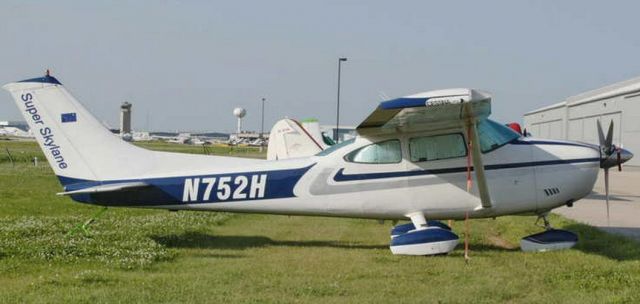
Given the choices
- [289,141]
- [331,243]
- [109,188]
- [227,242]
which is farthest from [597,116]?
[109,188]

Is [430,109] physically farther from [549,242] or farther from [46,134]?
[46,134]

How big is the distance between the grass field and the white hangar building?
105 feet

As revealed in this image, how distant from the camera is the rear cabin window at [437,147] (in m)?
10.7

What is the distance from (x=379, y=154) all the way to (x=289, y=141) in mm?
11952

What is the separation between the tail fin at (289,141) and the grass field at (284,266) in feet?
28.0

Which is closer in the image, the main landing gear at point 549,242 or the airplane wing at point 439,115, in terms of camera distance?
the airplane wing at point 439,115

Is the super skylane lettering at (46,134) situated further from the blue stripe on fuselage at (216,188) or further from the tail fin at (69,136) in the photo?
the blue stripe on fuselage at (216,188)

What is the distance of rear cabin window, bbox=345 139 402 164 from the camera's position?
10.9 meters

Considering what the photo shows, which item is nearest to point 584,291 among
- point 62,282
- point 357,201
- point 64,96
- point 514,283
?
point 514,283

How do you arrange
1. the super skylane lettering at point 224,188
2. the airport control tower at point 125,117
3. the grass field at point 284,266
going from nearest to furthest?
1. the grass field at point 284,266
2. the super skylane lettering at point 224,188
3. the airport control tower at point 125,117

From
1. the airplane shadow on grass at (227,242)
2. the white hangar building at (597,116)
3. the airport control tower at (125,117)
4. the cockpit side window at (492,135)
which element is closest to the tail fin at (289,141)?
the airplane shadow on grass at (227,242)

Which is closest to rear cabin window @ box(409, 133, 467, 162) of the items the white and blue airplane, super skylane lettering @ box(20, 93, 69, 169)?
the white and blue airplane

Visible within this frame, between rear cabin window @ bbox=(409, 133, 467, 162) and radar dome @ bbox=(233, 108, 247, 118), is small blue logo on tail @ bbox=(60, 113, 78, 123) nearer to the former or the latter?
rear cabin window @ bbox=(409, 133, 467, 162)

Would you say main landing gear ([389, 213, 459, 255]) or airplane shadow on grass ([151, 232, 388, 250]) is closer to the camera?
main landing gear ([389, 213, 459, 255])
